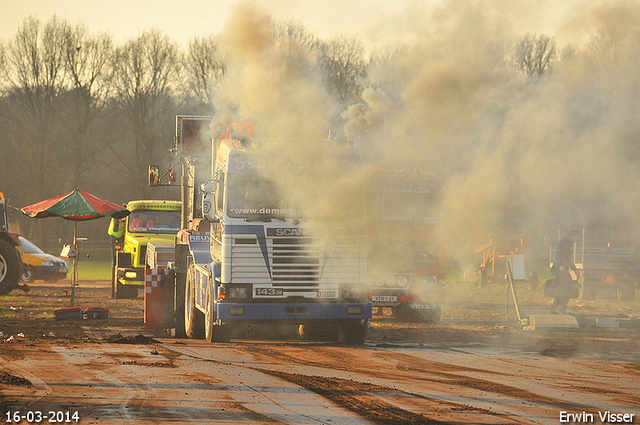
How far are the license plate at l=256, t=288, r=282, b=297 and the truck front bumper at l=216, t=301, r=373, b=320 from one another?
17cm

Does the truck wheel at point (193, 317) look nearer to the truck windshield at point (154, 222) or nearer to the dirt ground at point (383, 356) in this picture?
the dirt ground at point (383, 356)

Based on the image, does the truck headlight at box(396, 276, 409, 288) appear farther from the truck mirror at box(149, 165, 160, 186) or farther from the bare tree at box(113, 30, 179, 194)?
the bare tree at box(113, 30, 179, 194)

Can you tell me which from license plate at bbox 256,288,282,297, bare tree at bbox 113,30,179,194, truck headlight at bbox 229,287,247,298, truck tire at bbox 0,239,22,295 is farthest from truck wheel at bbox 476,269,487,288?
bare tree at bbox 113,30,179,194

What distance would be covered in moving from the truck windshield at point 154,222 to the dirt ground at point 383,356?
12.2 feet

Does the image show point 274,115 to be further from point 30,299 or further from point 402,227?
point 30,299

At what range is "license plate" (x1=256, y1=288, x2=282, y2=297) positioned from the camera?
41.4 ft

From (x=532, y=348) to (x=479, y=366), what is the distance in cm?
261

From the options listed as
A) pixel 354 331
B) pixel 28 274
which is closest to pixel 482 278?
pixel 28 274

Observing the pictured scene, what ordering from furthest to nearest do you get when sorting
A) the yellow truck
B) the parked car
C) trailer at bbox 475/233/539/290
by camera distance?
trailer at bbox 475/233/539/290, the parked car, the yellow truck

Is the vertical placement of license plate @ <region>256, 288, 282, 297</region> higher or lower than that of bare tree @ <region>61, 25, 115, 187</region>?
lower

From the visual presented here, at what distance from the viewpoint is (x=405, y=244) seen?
18.0m

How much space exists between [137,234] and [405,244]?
9.39m

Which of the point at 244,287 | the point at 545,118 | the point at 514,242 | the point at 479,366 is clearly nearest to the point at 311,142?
the point at 244,287

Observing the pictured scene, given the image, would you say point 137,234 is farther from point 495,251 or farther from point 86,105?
point 86,105
